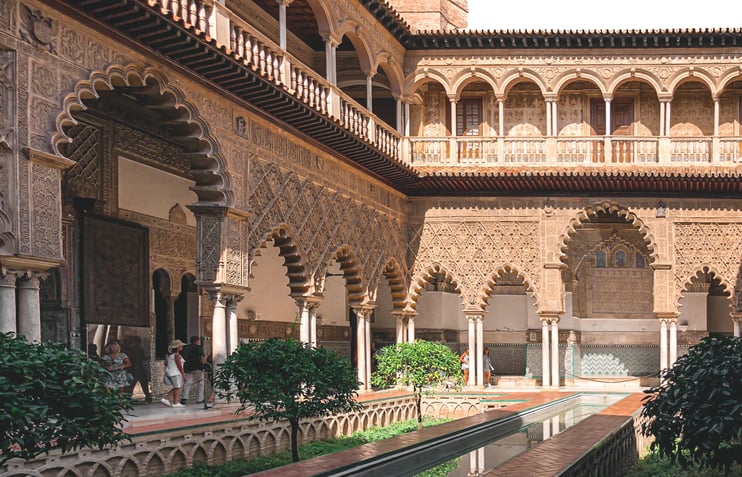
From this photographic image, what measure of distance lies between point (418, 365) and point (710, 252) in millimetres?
8235

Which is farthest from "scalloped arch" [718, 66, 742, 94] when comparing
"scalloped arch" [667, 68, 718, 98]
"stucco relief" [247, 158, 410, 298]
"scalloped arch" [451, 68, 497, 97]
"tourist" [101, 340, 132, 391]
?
"tourist" [101, 340, 132, 391]

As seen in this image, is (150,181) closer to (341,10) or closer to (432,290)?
(341,10)

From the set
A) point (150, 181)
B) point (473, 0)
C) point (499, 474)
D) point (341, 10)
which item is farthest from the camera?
point (473, 0)

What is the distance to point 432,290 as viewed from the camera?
82.8 feet

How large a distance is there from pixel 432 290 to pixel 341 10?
950 cm

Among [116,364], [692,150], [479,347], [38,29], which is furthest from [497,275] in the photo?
[38,29]

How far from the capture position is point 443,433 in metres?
10.5

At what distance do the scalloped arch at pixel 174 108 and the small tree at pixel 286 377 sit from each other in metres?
2.73

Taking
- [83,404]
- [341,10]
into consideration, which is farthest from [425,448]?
[341,10]

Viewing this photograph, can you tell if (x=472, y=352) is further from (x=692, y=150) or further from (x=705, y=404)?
(x=705, y=404)

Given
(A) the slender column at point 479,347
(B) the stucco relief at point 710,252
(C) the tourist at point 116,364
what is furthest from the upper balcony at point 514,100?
(C) the tourist at point 116,364

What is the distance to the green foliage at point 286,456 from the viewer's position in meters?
10.4

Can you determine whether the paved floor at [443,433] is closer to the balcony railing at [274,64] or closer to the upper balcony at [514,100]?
the balcony railing at [274,64]

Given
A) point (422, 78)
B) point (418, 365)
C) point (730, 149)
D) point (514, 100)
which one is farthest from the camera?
point (514, 100)
